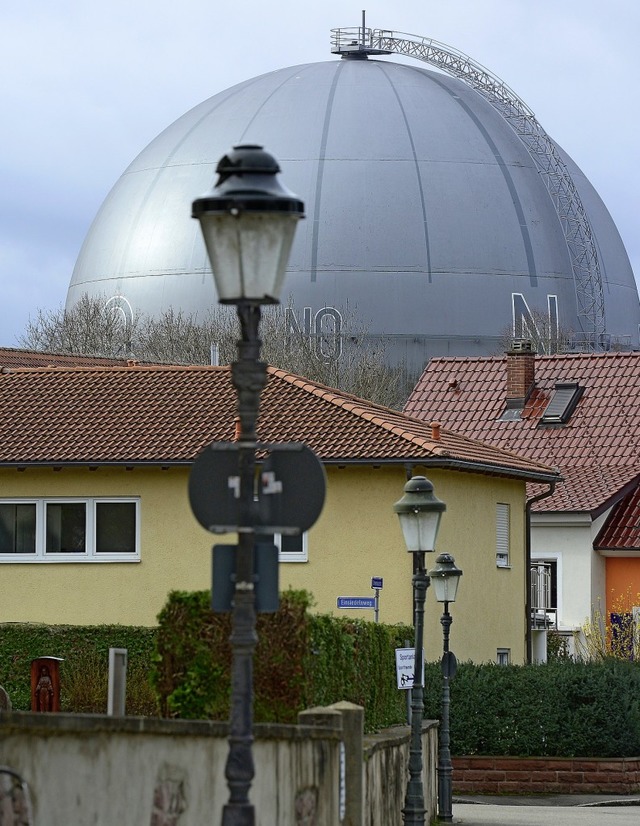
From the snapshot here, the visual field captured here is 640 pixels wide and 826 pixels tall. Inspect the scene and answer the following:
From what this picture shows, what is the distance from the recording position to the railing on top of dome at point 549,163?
7194cm

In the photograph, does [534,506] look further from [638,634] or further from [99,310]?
[99,310]

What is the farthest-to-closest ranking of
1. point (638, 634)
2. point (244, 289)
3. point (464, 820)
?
point (638, 634)
point (464, 820)
point (244, 289)

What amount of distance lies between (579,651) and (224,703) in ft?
90.4

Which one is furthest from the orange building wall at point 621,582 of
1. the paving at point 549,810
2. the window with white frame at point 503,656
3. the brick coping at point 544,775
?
the paving at point 549,810

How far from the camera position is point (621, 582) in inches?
1716

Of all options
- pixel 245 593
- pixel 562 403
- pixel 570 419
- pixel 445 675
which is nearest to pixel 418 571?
pixel 445 675

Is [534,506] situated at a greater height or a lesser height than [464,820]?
greater

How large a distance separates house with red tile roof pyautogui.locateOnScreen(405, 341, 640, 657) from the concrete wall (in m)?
24.0

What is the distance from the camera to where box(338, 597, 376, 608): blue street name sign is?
2870 cm

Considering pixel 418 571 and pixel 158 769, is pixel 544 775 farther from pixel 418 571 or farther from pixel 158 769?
pixel 158 769

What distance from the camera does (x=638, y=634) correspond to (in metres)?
40.3

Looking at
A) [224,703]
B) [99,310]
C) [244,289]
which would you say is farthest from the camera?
[99,310]

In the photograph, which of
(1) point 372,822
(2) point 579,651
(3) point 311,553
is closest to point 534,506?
(2) point 579,651

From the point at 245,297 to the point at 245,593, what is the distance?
1.45m
